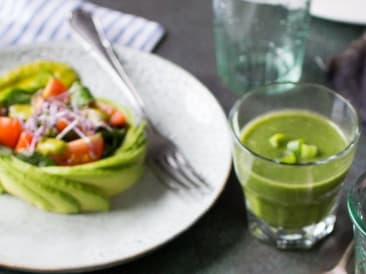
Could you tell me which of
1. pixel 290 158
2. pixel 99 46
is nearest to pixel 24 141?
pixel 99 46

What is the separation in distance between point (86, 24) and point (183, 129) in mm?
238

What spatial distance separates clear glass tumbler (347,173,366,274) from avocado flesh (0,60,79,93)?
0.47 metres

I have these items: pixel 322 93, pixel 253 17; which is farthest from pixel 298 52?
pixel 322 93

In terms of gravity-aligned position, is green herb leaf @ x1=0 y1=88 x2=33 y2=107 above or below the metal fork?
above

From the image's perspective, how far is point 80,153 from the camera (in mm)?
1003

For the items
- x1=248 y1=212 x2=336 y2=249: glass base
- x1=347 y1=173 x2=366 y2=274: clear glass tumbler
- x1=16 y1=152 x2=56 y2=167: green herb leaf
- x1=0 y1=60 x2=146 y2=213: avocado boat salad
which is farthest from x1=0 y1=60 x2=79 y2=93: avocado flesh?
x1=347 y1=173 x2=366 y2=274: clear glass tumbler

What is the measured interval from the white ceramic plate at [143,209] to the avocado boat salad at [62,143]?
0.8 inches

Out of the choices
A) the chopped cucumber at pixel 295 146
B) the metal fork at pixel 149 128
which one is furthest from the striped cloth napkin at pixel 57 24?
the chopped cucumber at pixel 295 146

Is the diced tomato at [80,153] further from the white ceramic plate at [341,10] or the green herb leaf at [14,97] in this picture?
the white ceramic plate at [341,10]

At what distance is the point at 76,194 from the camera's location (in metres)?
0.97

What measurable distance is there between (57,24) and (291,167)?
23.8 inches

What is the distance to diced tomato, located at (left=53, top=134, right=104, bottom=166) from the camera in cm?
100

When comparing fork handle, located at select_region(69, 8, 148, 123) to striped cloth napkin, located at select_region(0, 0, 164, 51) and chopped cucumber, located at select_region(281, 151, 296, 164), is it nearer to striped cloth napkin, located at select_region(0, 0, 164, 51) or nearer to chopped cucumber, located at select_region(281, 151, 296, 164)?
striped cloth napkin, located at select_region(0, 0, 164, 51)

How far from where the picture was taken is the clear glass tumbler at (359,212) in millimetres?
802
